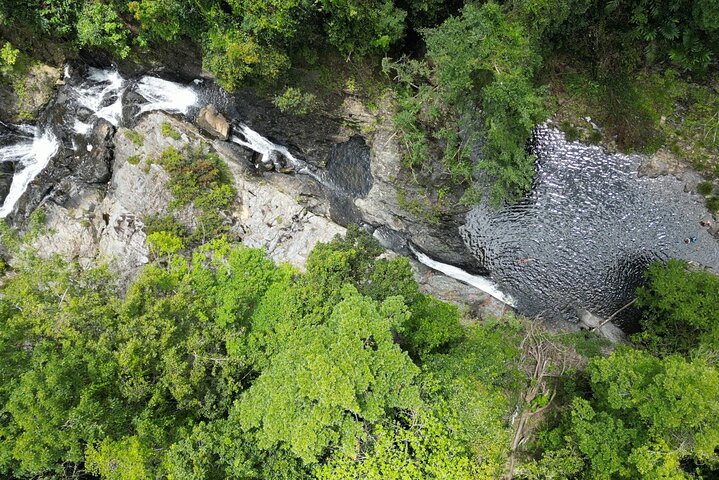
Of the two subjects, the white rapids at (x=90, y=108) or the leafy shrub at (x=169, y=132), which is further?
the white rapids at (x=90, y=108)

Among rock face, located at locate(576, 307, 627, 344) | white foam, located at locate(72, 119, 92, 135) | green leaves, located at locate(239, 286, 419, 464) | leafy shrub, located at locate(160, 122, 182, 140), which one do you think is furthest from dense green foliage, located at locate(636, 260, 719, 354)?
white foam, located at locate(72, 119, 92, 135)

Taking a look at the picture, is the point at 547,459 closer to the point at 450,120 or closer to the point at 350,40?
the point at 450,120

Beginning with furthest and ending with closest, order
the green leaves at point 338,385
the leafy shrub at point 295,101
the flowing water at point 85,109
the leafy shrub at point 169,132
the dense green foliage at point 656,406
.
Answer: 1. the flowing water at point 85,109
2. the leafy shrub at point 169,132
3. the leafy shrub at point 295,101
4. the dense green foliage at point 656,406
5. the green leaves at point 338,385

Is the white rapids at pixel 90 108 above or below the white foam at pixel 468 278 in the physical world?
above

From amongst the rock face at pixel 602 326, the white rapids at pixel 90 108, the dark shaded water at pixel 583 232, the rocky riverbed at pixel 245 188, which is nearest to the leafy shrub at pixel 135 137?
the rocky riverbed at pixel 245 188

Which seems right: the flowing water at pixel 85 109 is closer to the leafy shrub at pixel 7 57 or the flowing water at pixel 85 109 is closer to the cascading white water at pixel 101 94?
the cascading white water at pixel 101 94

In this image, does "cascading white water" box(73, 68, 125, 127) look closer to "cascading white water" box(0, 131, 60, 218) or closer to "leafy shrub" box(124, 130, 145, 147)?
"leafy shrub" box(124, 130, 145, 147)

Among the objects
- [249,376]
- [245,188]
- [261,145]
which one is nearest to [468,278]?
[249,376]

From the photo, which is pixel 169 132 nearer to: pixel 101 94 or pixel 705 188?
pixel 101 94
